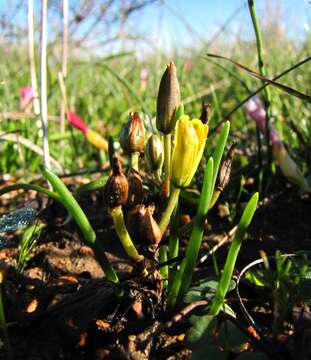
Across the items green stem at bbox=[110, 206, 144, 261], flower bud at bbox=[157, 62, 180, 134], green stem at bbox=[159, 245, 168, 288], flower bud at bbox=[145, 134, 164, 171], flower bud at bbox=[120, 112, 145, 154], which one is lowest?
green stem at bbox=[159, 245, 168, 288]

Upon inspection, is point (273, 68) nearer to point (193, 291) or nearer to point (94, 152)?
point (94, 152)

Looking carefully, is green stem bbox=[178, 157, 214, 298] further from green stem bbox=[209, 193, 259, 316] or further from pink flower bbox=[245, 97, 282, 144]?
pink flower bbox=[245, 97, 282, 144]

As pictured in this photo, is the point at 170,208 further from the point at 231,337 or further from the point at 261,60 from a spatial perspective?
the point at 261,60

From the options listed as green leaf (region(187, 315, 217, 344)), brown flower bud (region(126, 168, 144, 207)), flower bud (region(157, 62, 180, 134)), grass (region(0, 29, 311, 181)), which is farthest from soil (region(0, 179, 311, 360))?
grass (region(0, 29, 311, 181))

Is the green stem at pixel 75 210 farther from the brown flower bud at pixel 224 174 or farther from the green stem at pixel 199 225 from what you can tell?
the brown flower bud at pixel 224 174

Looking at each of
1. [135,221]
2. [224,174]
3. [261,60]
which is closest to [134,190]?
[135,221]
